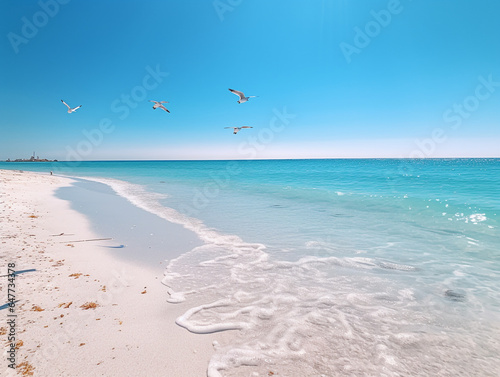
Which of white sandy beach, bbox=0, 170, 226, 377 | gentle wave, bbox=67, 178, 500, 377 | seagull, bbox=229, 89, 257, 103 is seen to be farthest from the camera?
seagull, bbox=229, 89, 257, 103

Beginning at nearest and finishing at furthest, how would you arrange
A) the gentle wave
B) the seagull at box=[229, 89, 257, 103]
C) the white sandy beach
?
the white sandy beach < the gentle wave < the seagull at box=[229, 89, 257, 103]

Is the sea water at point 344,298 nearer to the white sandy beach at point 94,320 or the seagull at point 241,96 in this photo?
the white sandy beach at point 94,320

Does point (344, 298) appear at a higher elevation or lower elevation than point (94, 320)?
lower

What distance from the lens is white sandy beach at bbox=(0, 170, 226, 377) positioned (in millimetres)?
3418

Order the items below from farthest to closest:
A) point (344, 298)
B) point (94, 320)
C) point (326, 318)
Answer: point (344, 298)
point (326, 318)
point (94, 320)

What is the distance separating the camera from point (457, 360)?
3.82 metres

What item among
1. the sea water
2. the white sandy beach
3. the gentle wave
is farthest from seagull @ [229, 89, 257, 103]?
the white sandy beach

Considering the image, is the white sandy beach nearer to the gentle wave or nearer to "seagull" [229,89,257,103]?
the gentle wave

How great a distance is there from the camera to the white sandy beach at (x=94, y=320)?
3.42m

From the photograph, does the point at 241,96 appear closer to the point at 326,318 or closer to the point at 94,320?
the point at 326,318

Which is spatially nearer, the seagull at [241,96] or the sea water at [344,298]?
the sea water at [344,298]

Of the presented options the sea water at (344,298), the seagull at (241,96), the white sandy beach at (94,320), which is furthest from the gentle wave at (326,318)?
the seagull at (241,96)

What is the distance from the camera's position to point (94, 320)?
4309mm

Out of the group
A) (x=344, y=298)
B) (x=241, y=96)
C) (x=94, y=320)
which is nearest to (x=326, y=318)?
(x=344, y=298)
